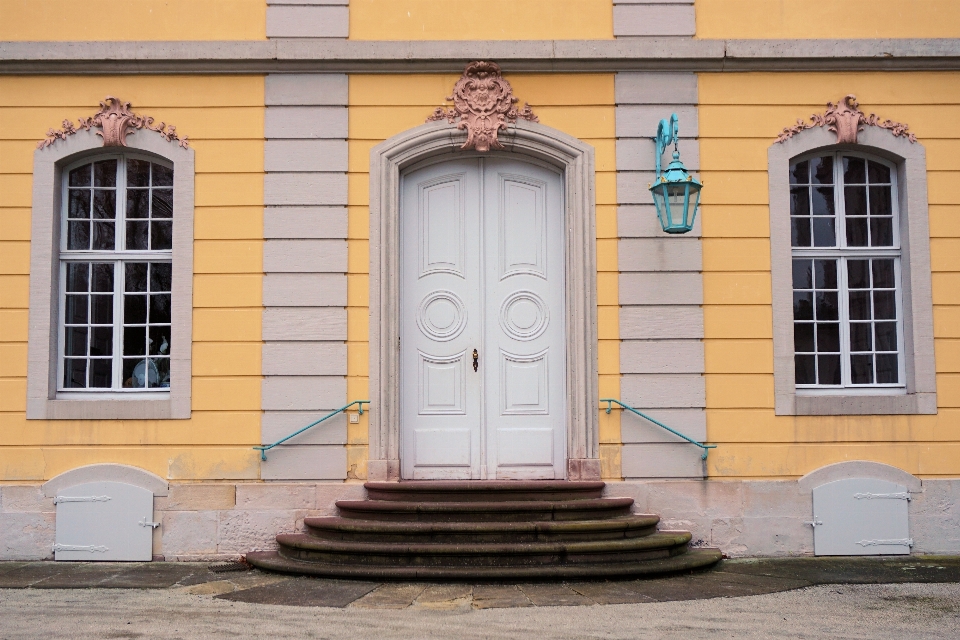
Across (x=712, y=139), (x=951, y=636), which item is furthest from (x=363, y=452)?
(x=951, y=636)

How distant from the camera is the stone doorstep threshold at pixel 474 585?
582 centimetres

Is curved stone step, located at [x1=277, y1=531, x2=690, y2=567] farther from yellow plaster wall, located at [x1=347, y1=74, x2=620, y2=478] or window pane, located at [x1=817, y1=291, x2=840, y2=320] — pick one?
window pane, located at [x1=817, y1=291, x2=840, y2=320]

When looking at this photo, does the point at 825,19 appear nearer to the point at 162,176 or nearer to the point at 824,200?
the point at 824,200

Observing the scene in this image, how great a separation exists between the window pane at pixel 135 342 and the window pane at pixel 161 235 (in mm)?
667

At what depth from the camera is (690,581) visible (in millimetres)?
6391

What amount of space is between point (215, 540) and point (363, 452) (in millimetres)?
1275

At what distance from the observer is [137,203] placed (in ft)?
25.4

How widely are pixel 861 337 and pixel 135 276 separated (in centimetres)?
580

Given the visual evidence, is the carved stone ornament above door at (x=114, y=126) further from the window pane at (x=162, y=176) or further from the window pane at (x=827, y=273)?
the window pane at (x=827, y=273)

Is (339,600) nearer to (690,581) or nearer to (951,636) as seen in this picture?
(690,581)

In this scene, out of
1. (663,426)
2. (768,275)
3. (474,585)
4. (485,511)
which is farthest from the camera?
(768,275)

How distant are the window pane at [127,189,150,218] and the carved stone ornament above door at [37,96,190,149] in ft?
1.29

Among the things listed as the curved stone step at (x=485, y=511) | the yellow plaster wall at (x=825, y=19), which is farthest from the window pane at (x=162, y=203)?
the yellow plaster wall at (x=825, y=19)

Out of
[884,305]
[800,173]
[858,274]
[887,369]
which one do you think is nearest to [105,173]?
[800,173]
